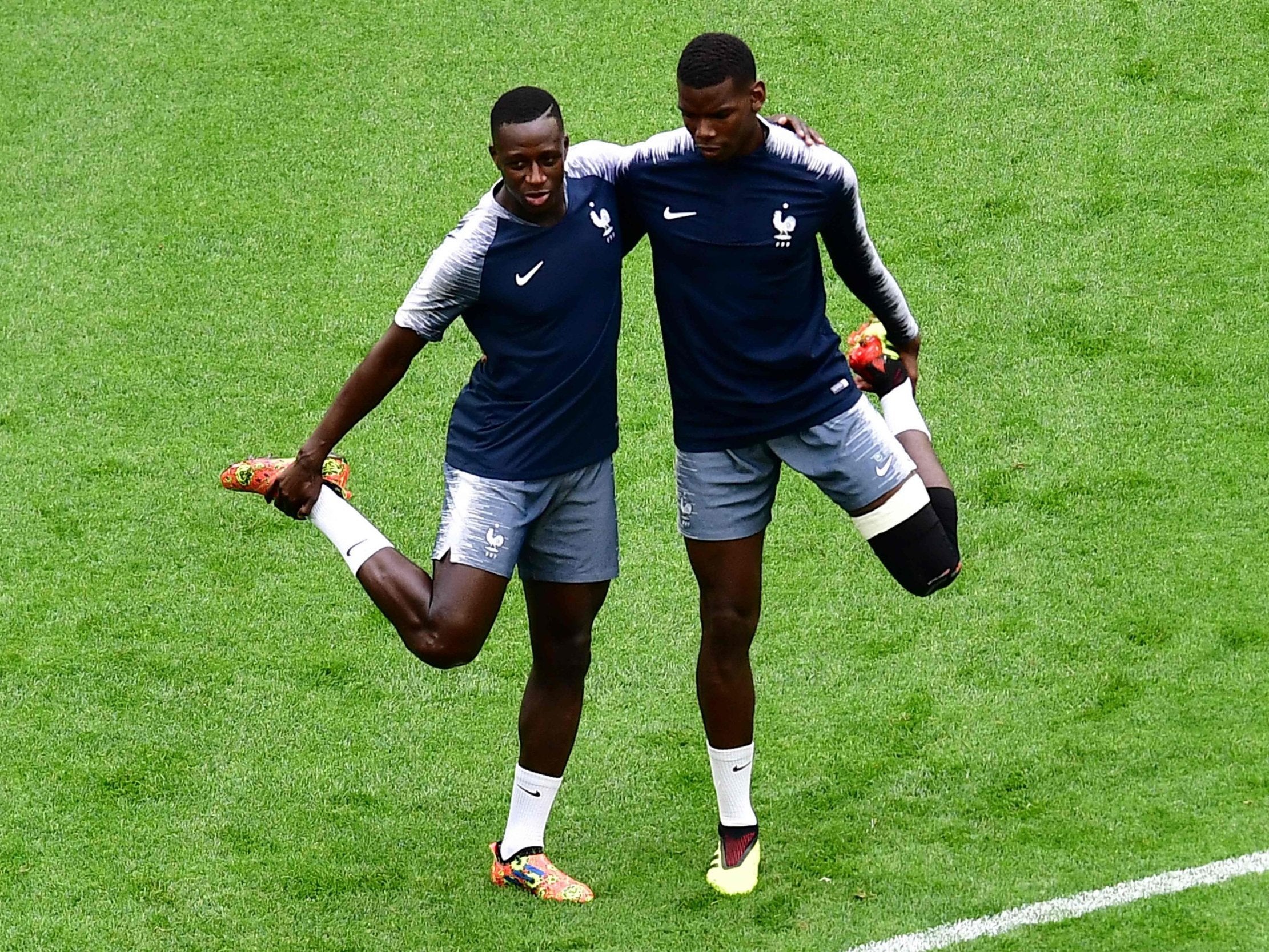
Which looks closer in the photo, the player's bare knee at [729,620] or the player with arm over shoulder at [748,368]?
the player with arm over shoulder at [748,368]

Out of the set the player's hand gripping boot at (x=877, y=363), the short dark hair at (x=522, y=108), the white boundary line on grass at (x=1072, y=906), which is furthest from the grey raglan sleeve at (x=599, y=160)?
the white boundary line on grass at (x=1072, y=906)

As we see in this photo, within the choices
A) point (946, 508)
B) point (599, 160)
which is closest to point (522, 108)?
point (599, 160)

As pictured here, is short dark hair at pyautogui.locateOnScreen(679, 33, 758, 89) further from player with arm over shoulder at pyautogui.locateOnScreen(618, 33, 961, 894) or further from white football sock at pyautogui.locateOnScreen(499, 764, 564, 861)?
white football sock at pyautogui.locateOnScreen(499, 764, 564, 861)

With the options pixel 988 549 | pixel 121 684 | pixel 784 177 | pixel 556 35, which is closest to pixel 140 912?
pixel 121 684

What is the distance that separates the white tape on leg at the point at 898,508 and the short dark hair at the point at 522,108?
1.47m

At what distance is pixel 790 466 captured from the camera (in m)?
5.08

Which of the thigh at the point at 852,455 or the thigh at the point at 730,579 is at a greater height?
the thigh at the point at 852,455

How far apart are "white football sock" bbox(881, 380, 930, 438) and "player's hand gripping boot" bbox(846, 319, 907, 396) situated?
2 cm

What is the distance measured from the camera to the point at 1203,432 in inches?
291

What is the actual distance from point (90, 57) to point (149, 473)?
389 centimetres

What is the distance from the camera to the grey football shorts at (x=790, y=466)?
5.05 m

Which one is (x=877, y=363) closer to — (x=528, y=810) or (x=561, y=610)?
(x=561, y=610)

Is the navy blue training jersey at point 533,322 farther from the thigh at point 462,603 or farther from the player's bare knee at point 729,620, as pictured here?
the player's bare knee at point 729,620

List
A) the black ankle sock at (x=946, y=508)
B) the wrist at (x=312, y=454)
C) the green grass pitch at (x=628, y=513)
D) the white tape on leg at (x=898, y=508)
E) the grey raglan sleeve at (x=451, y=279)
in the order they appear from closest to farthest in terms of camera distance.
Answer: the grey raglan sleeve at (x=451, y=279) → the wrist at (x=312, y=454) → the white tape on leg at (x=898, y=508) → the black ankle sock at (x=946, y=508) → the green grass pitch at (x=628, y=513)
